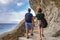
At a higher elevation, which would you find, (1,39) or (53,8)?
(53,8)

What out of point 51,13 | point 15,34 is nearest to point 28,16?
point 51,13

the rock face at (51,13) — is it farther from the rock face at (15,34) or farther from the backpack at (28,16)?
the rock face at (15,34)

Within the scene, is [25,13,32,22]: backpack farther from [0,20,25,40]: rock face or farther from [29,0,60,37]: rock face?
[0,20,25,40]: rock face

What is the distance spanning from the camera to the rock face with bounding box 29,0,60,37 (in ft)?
38.5

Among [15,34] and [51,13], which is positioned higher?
[51,13]

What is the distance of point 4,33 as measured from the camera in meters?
16.0

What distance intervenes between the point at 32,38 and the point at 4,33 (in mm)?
4738

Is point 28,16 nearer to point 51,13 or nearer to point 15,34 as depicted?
point 51,13

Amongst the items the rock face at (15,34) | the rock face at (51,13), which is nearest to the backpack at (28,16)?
the rock face at (51,13)

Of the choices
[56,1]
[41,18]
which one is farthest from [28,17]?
[56,1]

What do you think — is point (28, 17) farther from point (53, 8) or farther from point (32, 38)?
point (53, 8)

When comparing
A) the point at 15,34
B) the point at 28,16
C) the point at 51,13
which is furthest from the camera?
the point at 15,34

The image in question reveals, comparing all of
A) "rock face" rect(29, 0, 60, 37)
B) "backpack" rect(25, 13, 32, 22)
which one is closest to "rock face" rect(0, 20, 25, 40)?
"rock face" rect(29, 0, 60, 37)

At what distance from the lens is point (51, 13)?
14469 mm
